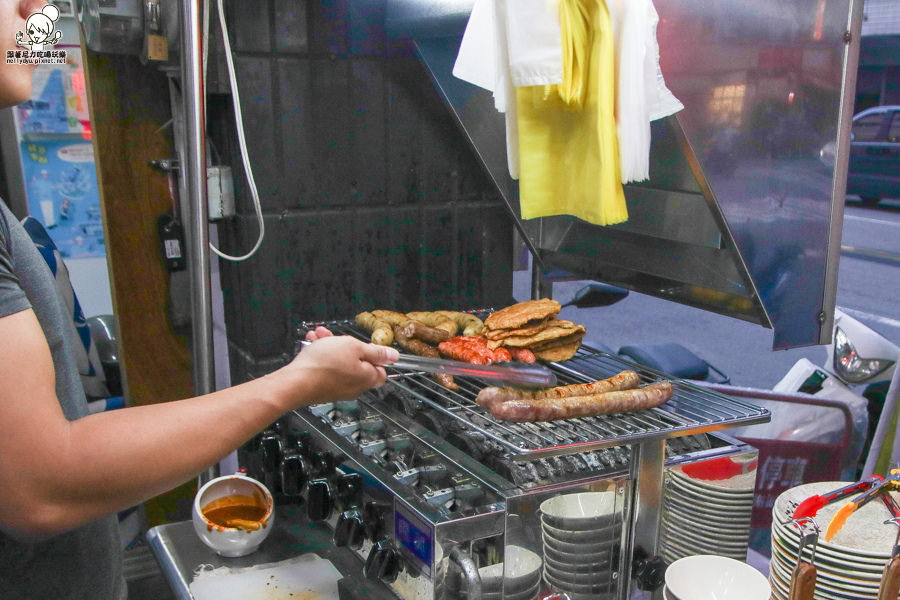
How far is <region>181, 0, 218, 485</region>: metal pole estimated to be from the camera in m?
1.83

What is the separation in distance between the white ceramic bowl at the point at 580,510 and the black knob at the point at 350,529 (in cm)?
41

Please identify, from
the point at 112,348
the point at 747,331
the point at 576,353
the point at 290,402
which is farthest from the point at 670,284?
the point at 747,331

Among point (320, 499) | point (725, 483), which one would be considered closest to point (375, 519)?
point (320, 499)

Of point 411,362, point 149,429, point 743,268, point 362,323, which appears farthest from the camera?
point 362,323

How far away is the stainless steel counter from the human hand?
2.08 feet

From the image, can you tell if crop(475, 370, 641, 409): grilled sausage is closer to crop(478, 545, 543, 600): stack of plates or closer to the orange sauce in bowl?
crop(478, 545, 543, 600): stack of plates

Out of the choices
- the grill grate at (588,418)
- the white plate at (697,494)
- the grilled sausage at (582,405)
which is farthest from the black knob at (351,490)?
the white plate at (697,494)

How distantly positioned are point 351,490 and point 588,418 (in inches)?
21.4

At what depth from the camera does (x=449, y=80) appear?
2.40m

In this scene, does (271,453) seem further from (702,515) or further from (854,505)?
(854,505)

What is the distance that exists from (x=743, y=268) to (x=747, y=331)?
4.31 metres

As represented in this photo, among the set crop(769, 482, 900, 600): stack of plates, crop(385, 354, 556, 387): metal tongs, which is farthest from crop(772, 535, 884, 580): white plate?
crop(385, 354, 556, 387): metal tongs

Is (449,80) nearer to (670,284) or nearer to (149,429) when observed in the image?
(670,284)

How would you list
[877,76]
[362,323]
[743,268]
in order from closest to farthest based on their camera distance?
[743,268] → [362,323] → [877,76]
